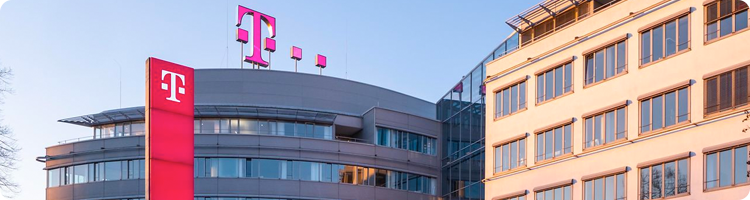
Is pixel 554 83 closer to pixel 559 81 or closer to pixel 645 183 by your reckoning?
pixel 559 81

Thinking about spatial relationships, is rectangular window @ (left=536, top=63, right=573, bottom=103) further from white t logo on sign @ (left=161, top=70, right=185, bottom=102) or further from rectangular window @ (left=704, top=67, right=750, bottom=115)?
white t logo on sign @ (left=161, top=70, right=185, bottom=102)

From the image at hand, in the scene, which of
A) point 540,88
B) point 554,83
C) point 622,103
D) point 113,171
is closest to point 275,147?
point 113,171

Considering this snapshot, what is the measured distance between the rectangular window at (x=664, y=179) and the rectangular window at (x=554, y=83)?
27.0 ft

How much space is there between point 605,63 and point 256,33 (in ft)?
162

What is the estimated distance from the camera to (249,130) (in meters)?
86.1

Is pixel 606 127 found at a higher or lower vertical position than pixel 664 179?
higher

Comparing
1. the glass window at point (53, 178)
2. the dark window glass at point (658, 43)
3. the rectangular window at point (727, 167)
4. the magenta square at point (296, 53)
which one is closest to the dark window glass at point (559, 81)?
the dark window glass at point (658, 43)

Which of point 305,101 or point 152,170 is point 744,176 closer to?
point 152,170

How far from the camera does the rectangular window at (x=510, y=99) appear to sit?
6134cm

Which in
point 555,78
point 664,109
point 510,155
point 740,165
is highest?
point 555,78

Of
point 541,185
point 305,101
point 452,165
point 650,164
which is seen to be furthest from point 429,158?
point 650,164

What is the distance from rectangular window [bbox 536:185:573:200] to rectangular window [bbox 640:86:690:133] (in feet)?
21.4

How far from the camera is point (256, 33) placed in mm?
98062

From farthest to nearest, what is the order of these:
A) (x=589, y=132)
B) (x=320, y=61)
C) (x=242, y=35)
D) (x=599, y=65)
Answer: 1. (x=320, y=61)
2. (x=242, y=35)
3. (x=599, y=65)
4. (x=589, y=132)
